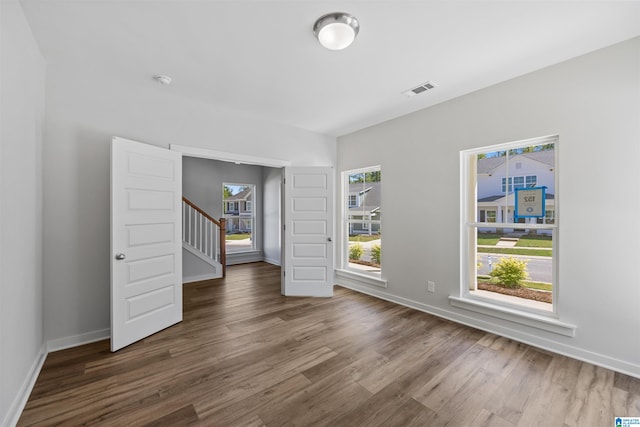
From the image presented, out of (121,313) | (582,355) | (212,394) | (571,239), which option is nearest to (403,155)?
(571,239)

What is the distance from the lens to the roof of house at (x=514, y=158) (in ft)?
8.64

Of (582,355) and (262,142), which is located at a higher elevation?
(262,142)

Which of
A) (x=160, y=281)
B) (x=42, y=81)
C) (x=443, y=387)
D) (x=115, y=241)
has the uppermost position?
(x=42, y=81)

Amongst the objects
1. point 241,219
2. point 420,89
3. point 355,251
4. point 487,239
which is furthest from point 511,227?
point 241,219

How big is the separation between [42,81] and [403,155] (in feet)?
13.0

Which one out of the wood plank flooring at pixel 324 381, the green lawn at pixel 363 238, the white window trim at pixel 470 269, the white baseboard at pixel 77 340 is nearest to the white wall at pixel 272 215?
the green lawn at pixel 363 238

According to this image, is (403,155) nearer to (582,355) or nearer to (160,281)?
(582,355)

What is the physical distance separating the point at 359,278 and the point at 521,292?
7.18 ft

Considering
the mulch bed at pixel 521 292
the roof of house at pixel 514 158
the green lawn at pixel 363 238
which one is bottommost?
the mulch bed at pixel 521 292

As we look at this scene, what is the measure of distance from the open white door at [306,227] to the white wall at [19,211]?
8.96ft

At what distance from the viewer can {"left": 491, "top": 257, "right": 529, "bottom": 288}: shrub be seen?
2.88 metres

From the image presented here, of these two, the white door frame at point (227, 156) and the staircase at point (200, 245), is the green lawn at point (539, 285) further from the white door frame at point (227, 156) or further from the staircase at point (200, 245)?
the staircase at point (200, 245)

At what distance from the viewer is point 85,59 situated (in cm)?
244

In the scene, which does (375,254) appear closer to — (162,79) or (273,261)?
(273,261)
